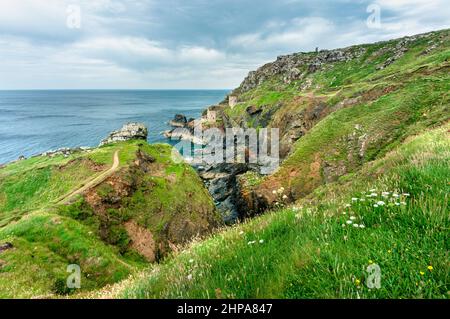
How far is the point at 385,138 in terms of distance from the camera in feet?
112

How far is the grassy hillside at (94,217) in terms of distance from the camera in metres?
23.4

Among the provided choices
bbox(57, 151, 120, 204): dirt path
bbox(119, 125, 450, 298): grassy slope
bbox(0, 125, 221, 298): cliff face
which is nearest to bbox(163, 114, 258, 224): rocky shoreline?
bbox(0, 125, 221, 298): cliff face

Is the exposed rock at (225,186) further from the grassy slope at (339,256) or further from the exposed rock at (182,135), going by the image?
the exposed rock at (182,135)

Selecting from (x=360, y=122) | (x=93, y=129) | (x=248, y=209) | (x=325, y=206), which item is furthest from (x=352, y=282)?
(x=93, y=129)

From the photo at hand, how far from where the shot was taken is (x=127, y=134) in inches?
2552

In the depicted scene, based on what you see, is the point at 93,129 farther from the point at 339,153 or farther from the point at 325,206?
the point at 325,206

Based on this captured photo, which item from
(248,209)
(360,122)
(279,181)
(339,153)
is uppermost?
(360,122)

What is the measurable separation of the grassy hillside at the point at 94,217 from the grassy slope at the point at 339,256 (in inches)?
652

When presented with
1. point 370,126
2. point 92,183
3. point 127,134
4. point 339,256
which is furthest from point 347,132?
point 127,134

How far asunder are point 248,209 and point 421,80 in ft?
109

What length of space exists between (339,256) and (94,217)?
33898 mm

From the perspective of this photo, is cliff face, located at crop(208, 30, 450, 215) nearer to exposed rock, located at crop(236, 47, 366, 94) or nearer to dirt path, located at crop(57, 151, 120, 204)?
dirt path, located at crop(57, 151, 120, 204)

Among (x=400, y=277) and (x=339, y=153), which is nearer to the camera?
(x=400, y=277)

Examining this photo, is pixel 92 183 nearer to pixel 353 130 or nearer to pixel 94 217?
pixel 94 217
